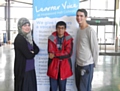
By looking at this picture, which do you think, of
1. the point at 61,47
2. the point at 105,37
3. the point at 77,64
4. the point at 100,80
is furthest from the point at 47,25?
the point at 105,37

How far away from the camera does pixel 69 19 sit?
3107mm

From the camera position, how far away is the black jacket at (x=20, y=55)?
Result: 2598 mm

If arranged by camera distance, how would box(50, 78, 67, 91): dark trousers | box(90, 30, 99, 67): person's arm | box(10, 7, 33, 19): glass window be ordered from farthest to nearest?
box(10, 7, 33, 19): glass window → box(50, 78, 67, 91): dark trousers → box(90, 30, 99, 67): person's arm

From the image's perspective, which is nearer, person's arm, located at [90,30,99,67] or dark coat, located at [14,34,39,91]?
dark coat, located at [14,34,39,91]

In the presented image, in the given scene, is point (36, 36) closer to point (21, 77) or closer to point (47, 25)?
point (47, 25)

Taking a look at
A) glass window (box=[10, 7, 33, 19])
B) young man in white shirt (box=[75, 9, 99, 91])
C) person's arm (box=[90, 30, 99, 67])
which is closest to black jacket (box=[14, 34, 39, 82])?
young man in white shirt (box=[75, 9, 99, 91])

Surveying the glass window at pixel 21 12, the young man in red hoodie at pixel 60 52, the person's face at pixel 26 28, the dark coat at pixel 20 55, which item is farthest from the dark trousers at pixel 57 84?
the glass window at pixel 21 12

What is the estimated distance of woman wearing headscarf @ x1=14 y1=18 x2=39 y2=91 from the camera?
2.60 m

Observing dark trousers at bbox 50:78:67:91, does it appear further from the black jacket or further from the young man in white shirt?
the black jacket

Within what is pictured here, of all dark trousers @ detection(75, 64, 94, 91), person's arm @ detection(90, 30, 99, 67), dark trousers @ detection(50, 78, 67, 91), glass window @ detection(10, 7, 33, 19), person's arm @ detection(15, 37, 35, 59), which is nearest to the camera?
person's arm @ detection(15, 37, 35, 59)

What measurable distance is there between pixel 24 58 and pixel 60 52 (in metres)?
0.51

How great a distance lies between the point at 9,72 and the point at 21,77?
393cm

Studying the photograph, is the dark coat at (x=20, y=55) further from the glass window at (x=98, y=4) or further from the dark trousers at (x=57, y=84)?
the glass window at (x=98, y=4)

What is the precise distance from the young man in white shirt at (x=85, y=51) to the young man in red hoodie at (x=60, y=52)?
152mm
